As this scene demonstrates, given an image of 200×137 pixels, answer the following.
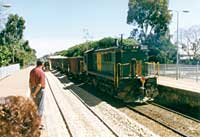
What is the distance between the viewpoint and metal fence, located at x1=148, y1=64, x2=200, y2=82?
28197mm

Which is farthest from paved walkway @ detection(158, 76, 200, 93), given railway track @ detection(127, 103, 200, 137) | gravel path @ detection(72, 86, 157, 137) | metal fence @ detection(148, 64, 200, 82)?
gravel path @ detection(72, 86, 157, 137)

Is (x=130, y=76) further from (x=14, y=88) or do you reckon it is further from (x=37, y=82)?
(x=14, y=88)

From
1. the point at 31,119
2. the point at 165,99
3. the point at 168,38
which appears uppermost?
the point at 168,38

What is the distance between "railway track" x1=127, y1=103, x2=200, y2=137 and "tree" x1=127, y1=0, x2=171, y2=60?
37.7 meters

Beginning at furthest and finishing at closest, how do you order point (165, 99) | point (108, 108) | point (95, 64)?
point (95, 64) → point (165, 99) → point (108, 108)

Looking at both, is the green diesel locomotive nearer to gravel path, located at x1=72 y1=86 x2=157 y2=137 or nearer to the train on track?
the train on track

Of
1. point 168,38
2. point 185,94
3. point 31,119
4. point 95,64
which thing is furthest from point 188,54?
point 31,119

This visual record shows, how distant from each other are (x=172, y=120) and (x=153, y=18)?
4292cm

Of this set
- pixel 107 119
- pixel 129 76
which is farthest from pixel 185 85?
pixel 107 119

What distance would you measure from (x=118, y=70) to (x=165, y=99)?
3688mm

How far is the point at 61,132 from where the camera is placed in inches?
454

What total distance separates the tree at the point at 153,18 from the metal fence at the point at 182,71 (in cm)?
1737

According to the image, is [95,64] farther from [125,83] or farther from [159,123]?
[159,123]

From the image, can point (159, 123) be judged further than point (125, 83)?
No
